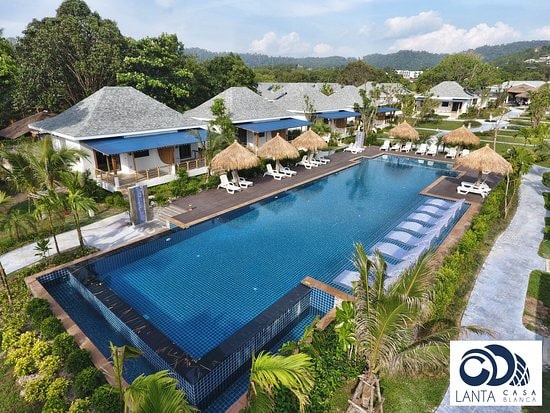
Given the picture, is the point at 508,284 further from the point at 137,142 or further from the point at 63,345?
the point at 137,142

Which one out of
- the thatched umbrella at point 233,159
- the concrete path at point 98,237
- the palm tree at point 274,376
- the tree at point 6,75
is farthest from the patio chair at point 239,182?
the tree at point 6,75

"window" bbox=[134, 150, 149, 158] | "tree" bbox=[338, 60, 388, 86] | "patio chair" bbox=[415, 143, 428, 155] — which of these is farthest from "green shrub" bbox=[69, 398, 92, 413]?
"tree" bbox=[338, 60, 388, 86]

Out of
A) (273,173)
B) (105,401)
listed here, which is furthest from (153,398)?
(273,173)

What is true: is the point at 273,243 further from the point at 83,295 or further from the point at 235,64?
the point at 235,64

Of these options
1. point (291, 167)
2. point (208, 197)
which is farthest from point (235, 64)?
point (208, 197)

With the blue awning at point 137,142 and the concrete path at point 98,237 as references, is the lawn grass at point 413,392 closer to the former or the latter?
the concrete path at point 98,237

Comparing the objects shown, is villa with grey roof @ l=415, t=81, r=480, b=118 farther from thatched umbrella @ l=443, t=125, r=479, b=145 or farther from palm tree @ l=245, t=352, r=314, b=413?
palm tree @ l=245, t=352, r=314, b=413
